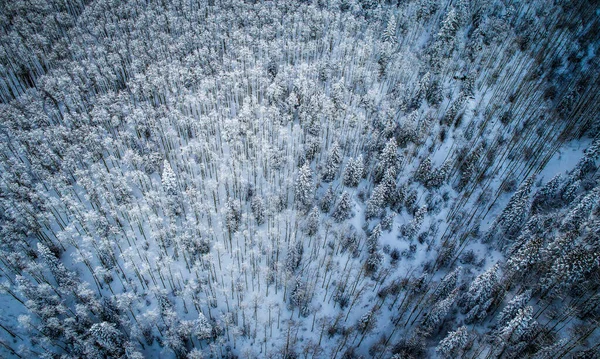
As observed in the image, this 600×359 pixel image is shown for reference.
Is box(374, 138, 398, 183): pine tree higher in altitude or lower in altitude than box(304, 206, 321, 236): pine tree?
higher

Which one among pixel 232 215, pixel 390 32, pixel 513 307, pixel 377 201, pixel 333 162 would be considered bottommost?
pixel 232 215

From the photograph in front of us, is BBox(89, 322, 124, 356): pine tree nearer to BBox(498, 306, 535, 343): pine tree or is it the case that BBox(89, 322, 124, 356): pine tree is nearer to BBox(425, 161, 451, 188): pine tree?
BBox(498, 306, 535, 343): pine tree

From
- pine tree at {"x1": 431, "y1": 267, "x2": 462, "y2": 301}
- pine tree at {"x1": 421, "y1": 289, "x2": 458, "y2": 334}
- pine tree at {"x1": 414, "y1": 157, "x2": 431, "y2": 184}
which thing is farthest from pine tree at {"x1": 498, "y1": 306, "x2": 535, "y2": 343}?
pine tree at {"x1": 414, "y1": 157, "x2": 431, "y2": 184}

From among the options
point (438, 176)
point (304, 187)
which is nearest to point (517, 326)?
point (438, 176)

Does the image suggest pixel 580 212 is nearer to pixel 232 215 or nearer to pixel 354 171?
pixel 354 171

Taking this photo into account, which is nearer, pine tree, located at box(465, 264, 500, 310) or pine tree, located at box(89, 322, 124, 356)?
pine tree, located at box(89, 322, 124, 356)

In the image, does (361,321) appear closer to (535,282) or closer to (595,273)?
(535,282)

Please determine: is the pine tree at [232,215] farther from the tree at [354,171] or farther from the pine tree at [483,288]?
the pine tree at [483,288]

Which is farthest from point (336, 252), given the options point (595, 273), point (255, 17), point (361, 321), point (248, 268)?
point (255, 17)
